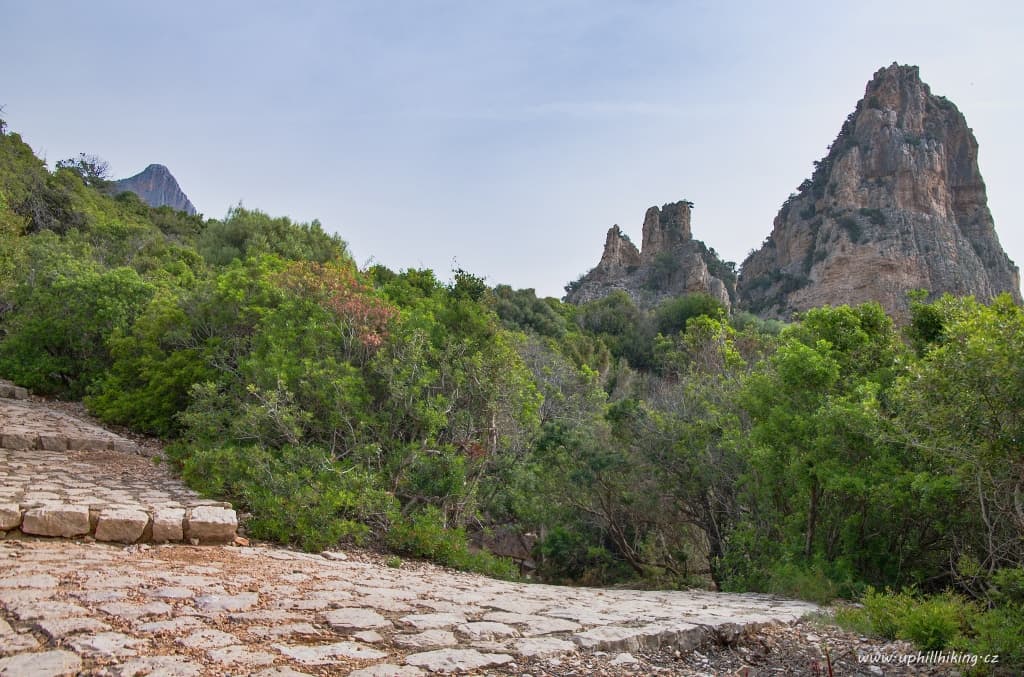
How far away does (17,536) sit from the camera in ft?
15.4

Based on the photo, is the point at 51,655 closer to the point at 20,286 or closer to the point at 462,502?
the point at 462,502

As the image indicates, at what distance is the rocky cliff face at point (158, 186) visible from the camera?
83125 mm

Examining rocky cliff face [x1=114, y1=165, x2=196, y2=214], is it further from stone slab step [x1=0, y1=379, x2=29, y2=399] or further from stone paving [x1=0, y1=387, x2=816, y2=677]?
stone paving [x1=0, y1=387, x2=816, y2=677]

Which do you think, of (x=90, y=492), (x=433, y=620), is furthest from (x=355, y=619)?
(x=90, y=492)

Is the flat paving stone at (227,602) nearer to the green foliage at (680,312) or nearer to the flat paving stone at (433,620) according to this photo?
the flat paving stone at (433,620)

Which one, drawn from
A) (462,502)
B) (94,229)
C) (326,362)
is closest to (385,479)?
(462,502)

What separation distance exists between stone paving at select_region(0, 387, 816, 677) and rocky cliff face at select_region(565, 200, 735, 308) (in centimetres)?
4037

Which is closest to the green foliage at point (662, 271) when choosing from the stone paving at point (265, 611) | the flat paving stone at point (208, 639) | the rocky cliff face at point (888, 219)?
the rocky cliff face at point (888, 219)

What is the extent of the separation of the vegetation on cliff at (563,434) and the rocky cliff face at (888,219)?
34.3m

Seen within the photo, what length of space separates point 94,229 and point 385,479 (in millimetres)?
23424

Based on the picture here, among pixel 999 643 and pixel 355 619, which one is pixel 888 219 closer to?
pixel 999 643

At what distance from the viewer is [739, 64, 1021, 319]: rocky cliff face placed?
133 feet

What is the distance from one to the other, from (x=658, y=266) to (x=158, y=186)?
69.2 m

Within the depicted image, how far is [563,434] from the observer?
1019 cm
